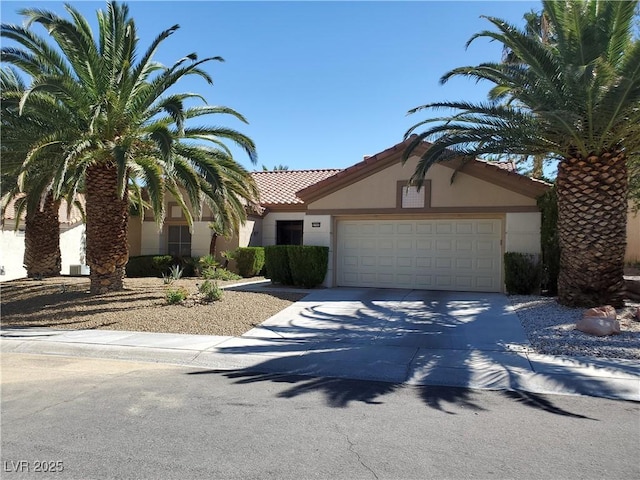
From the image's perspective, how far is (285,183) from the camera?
79.0ft

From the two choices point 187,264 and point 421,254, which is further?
point 187,264

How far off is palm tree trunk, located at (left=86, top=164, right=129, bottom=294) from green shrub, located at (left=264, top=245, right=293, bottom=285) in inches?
178

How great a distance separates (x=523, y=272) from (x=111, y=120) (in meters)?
11.3

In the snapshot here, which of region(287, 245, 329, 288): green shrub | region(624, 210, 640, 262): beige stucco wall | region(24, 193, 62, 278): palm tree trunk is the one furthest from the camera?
region(624, 210, 640, 262): beige stucco wall

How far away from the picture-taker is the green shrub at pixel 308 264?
1520 cm

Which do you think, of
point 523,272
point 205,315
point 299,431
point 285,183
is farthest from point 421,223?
point 299,431

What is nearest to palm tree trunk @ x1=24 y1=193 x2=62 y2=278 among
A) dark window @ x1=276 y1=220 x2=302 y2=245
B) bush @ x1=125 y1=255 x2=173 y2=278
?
bush @ x1=125 y1=255 x2=173 y2=278

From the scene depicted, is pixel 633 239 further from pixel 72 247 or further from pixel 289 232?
pixel 72 247

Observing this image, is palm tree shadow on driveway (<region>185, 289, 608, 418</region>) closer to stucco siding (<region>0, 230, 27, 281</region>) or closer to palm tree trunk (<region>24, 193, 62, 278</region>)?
palm tree trunk (<region>24, 193, 62, 278</region>)

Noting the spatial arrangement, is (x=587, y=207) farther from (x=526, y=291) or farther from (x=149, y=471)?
(x=149, y=471)

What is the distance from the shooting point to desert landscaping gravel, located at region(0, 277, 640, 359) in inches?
333

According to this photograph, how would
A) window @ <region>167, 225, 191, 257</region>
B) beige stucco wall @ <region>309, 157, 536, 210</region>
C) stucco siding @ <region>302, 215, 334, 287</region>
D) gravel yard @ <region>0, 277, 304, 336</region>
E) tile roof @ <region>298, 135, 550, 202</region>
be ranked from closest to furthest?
gravel yard @ <region>0, 277, 304, 336</region>
tile roof @ <region>298, 135, 550, 202</region>
beige stucco wall @ <region>309, 157, 536, 210</region>
stucco siding @ <region>302, 215, 334, 287</region>
window @ <region>167, 225, 191, 257</region>

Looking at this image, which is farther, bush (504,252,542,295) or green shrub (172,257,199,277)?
green shrub (172,257,199,277)

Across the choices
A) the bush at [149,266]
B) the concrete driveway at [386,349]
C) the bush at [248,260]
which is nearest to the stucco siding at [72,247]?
the bush at [149,266]
